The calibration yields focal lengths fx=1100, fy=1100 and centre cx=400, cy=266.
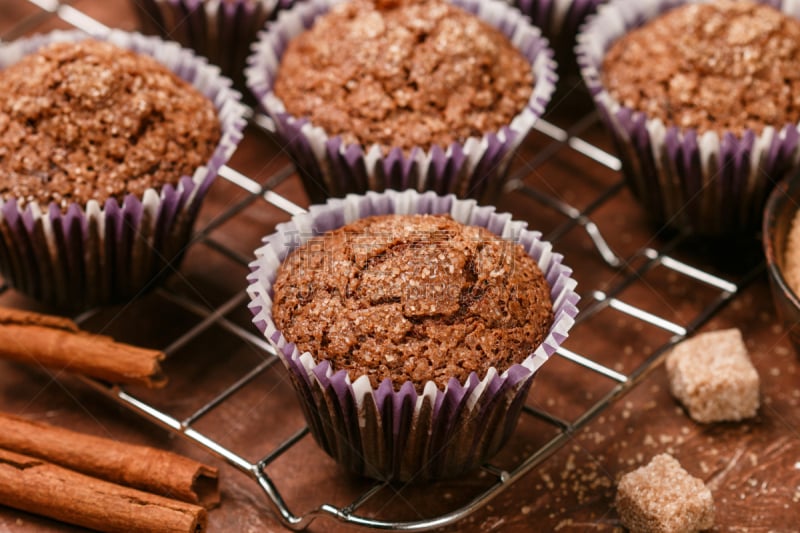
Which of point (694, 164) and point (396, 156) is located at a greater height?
point (396, 156)

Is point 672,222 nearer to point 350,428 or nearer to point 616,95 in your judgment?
point 616,95

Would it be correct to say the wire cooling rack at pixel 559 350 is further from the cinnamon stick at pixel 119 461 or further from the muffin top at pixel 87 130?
the muffin top at pixel 87 130

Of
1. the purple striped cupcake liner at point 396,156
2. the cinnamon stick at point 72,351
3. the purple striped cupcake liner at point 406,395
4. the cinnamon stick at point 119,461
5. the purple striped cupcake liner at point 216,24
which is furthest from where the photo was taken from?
the purple striped cupcake liner at point 216,24

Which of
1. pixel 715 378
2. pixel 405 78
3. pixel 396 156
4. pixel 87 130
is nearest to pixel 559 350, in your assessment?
pixel 715 378

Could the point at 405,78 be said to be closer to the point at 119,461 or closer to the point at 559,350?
the point at 559,350

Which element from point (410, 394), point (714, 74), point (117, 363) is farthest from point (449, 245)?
point (714, 74)

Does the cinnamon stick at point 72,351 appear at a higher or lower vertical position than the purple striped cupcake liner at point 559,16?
lower

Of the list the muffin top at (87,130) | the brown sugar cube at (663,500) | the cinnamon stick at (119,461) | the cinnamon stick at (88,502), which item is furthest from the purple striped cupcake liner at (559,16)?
the cinnamon stick at (88,502)
